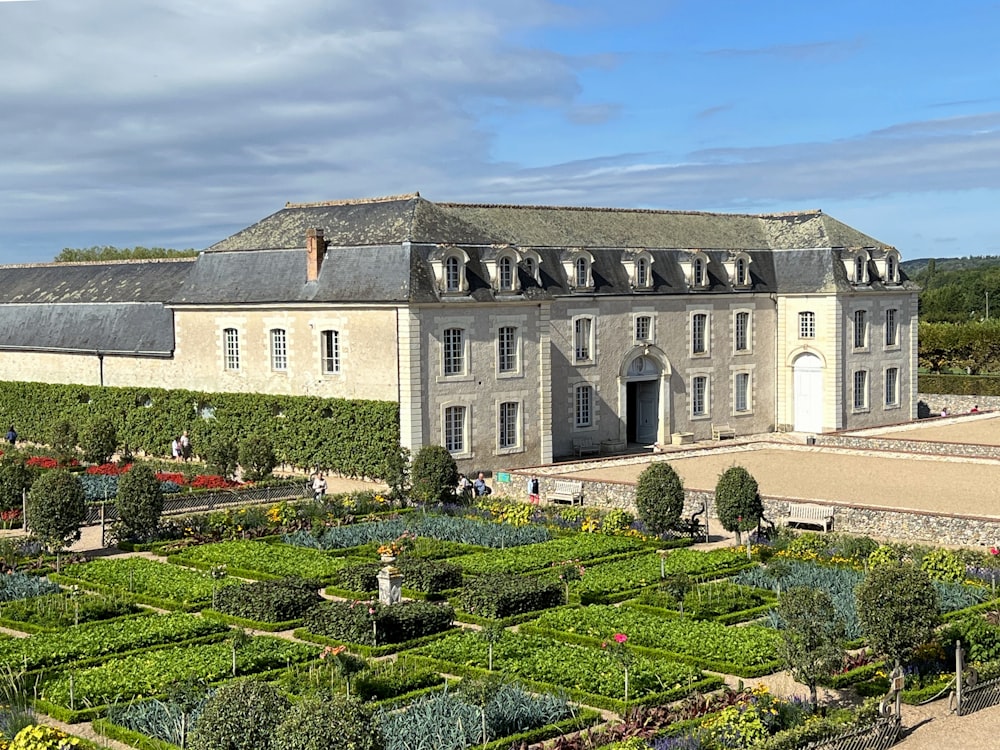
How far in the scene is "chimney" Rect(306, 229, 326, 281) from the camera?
34.3m

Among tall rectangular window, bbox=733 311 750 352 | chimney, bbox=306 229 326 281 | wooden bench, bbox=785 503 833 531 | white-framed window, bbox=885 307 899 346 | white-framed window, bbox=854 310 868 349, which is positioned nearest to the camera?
wooden bench, bbox=785 503 833 531

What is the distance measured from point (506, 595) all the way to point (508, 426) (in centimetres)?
1527

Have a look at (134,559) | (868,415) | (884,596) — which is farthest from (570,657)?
(868,415)

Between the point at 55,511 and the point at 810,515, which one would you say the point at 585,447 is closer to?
the point at 810,515


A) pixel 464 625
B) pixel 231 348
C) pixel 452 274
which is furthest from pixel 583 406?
pixel 464 625

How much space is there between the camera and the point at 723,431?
4194cm

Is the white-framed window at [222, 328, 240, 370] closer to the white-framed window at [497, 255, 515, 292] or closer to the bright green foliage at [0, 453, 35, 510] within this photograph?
the white-framed window at [497, 255, 515, 292]

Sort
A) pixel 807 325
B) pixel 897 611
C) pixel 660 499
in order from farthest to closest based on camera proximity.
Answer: pixel 807 325 → pixel 660 499 → pixel 897 611

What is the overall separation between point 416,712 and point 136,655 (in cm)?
461

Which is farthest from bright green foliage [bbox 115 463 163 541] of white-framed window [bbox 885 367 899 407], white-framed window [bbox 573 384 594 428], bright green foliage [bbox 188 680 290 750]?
white-framed window [bbox 885 367 899 407]

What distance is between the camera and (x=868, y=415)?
4366cm

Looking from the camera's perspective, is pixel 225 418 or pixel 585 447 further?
pixel 585 447

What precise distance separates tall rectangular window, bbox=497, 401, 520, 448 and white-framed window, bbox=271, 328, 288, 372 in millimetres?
5966

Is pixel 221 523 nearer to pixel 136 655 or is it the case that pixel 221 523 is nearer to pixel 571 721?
pixel 136 655
